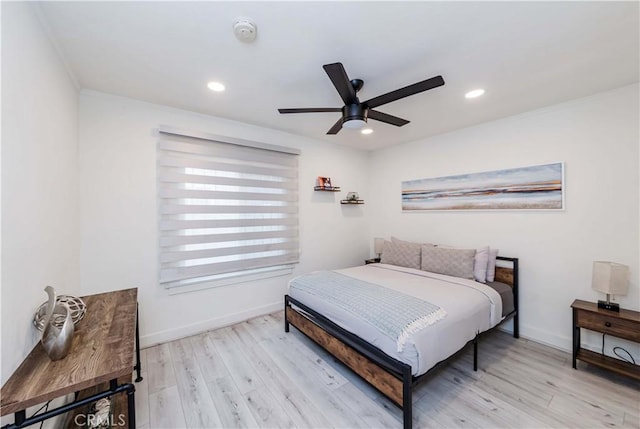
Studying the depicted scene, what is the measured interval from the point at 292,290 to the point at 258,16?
2492 millimetres

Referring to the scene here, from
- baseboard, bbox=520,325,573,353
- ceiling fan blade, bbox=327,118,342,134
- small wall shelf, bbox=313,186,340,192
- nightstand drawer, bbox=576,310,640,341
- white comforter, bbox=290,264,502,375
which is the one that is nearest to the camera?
white comforter, bbox=290,264,502,375

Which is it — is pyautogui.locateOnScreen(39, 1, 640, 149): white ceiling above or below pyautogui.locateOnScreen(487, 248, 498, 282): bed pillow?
above

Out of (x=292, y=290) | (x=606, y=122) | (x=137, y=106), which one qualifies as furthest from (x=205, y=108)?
(x=606, y=122)

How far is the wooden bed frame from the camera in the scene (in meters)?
1.63

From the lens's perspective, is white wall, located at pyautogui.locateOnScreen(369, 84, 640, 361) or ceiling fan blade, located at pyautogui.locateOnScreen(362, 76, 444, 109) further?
white wall, located at pyautogui.locateOnScreen(369, 84, 640, 361)

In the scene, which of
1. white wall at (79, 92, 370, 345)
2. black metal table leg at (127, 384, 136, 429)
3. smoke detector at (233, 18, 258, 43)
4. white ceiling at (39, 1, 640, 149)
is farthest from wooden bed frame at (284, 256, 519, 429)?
smoke detector at (233, 18, 258, 43)

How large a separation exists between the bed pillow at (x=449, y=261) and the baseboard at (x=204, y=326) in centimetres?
213

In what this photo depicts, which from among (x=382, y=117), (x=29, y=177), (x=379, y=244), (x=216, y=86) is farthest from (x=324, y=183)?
(x=29, y=177)

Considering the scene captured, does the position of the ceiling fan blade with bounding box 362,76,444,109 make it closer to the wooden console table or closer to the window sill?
the wooden console table

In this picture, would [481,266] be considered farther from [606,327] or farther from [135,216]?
[135,216]

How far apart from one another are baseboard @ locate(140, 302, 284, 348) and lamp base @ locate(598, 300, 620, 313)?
3466 mm

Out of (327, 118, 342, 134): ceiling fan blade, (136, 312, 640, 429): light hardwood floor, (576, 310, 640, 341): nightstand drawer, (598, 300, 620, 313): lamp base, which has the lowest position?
(136, 312, 640, 429): light hardwood floor

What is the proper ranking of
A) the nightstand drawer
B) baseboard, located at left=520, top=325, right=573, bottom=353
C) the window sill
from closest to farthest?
the nightstand drawer
baseboard, located at left=520, top=325, right=573, bottom=353
the window sill

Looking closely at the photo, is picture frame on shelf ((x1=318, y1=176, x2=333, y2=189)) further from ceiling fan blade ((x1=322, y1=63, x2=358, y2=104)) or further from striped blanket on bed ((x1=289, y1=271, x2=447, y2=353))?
ceiling fan blade ((x1=322, y1=63, x2=358, y2=104))
